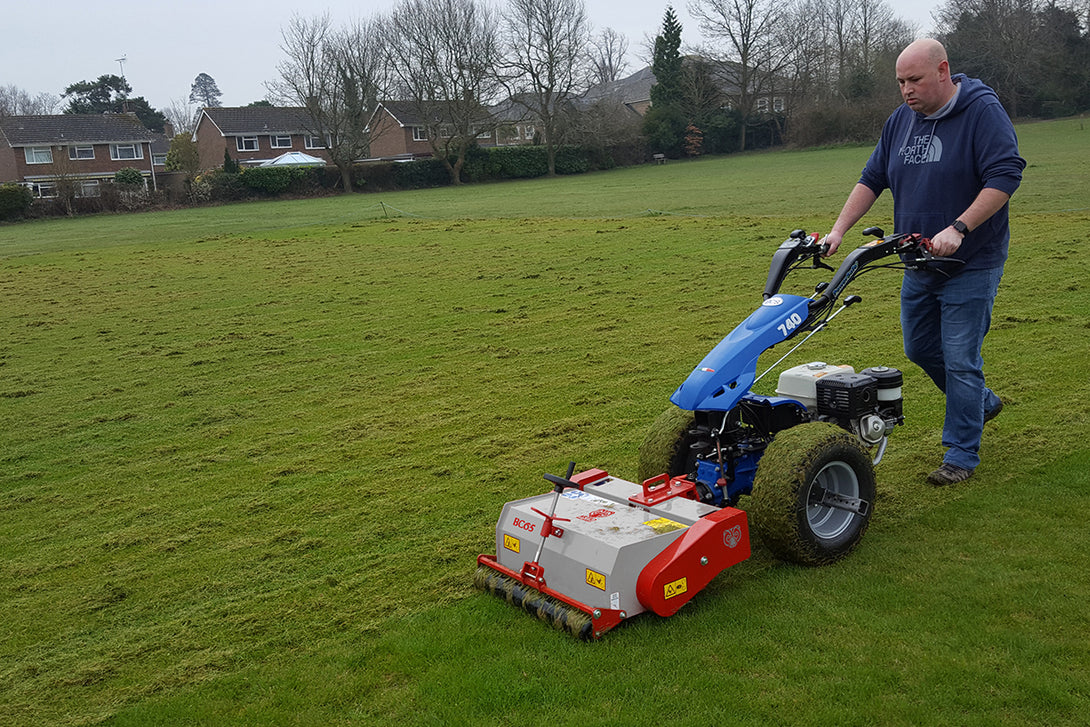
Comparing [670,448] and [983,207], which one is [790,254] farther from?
[670,448]

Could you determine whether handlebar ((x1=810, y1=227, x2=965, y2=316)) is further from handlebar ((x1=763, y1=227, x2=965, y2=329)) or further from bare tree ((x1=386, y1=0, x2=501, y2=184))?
bare tree ((x1=386, y1=0, x2=501, y2=184))

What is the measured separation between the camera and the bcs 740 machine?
380 centimetres

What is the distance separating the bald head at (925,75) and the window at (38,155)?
7852cm

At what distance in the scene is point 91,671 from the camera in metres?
3.87

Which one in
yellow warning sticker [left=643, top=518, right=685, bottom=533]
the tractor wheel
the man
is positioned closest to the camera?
yellow warning sticker [left=643, top=518, right=685, bottom=533]

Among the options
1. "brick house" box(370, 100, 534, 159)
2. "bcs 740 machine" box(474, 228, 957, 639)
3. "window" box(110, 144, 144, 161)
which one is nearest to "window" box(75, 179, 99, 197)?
"window" box(110, 144, 144, 161)

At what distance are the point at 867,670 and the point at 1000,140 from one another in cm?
296

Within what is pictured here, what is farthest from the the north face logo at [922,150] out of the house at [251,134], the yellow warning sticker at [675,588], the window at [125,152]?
the window at [125,152]

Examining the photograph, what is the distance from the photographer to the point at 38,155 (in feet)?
232

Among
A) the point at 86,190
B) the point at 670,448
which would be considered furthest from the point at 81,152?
the point at 670,448

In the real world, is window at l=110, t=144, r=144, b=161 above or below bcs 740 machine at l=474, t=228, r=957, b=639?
above

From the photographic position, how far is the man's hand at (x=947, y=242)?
4.56 meters

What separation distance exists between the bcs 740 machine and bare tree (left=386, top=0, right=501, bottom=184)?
5756cm

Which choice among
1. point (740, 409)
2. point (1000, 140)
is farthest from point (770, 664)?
point (1000, 140)
